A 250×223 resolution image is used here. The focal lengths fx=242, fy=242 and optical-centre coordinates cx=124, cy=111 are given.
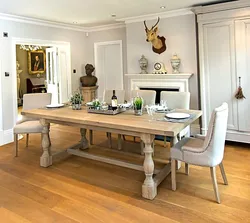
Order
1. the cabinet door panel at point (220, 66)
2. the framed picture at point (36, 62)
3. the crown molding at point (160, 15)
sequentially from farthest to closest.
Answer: the framed picture at point (36, 62) → the crown molding at point (160, 15) → the cabinet door panel at point (220, 66)

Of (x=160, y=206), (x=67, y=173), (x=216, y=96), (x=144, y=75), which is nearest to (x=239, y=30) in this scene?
(x=216, y=96)

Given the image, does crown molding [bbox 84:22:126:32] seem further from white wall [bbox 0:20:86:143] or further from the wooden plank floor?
the wooden plank floor

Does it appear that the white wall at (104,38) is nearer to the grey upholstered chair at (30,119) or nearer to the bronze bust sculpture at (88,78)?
the bronze bust sculpture at (88,78)

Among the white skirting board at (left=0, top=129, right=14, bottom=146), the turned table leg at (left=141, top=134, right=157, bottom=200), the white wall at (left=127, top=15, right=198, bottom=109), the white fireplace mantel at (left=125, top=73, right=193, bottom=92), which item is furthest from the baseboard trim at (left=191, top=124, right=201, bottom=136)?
the white skirting board at (left=0, top=129, right=14, bottom=146)

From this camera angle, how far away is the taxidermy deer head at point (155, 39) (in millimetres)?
4949

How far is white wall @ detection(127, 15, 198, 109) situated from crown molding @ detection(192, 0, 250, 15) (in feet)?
1.44

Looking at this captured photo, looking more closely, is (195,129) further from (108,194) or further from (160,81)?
(108,194)

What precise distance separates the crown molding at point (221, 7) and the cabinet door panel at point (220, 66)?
9.3 inches

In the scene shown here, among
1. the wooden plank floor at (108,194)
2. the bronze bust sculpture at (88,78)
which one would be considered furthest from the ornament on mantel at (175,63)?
the bronze bust sculpture at (88,78)

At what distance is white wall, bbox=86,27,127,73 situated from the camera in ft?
20.0

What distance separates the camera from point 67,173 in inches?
130

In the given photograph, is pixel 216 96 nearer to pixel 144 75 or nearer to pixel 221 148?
pixel 144 75

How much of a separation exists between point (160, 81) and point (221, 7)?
1739 millimetres

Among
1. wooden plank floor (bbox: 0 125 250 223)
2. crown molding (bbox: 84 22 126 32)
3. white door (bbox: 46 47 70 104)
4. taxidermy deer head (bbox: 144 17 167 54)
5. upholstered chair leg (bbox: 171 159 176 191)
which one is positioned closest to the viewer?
wooden plank floor (bbox: 0 125 250 223)
